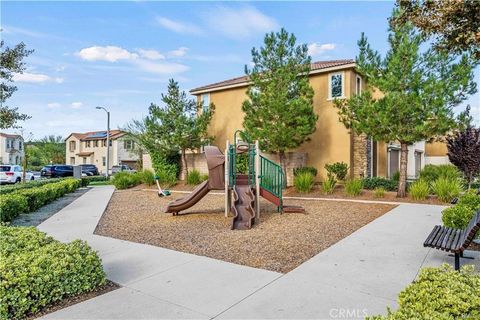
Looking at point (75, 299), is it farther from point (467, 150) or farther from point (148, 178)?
point (148, 178)

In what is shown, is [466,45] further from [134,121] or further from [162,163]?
[134,121]

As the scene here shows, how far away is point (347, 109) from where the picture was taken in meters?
13.6

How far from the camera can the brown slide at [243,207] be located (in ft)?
25.3

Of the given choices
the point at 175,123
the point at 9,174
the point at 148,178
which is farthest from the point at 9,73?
the point at 9,174

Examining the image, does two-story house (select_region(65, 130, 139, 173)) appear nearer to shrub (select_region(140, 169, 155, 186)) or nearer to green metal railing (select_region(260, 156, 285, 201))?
shrub (select_region(140, 169, 155, 186))

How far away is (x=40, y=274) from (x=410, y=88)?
13.0 metres

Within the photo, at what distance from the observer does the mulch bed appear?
3400 millimetres

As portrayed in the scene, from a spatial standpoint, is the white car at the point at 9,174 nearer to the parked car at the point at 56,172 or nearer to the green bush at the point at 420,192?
the parked car at the point at 56,172

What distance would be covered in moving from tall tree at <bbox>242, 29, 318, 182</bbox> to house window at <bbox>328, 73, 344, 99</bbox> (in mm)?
2379

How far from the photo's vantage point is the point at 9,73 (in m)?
12.0

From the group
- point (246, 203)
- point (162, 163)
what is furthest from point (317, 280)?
point (162, 163)

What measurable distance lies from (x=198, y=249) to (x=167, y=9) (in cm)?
853

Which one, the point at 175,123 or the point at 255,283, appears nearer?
the point at 255,283

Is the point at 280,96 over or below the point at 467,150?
over
